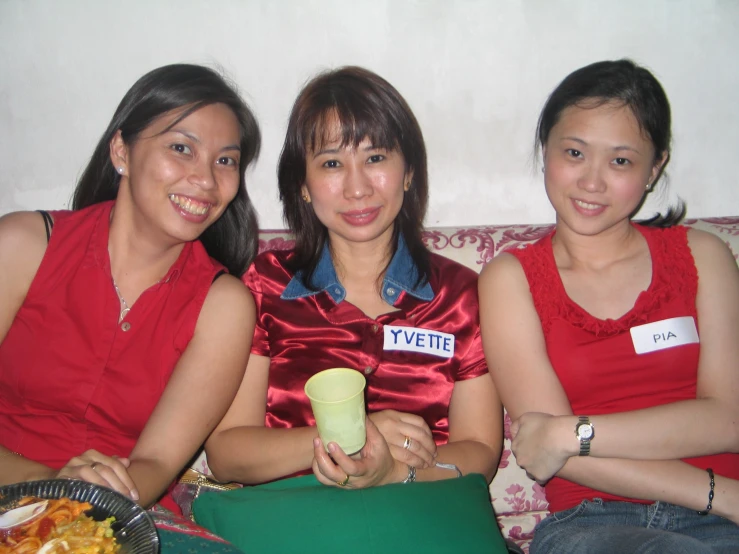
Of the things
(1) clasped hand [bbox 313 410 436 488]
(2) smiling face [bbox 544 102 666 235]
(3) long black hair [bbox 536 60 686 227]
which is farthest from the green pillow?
(3) long black hair [bbox 536 60 686 227]

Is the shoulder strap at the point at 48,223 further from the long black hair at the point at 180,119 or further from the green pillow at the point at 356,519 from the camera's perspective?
the green pillow at the point at 356,519

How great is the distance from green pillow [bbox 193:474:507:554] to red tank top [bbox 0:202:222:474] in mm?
401

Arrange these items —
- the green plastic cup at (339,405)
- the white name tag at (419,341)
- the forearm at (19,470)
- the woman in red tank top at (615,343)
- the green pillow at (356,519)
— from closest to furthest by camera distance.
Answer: the green plastic cup at (339,405), the green pillow at (356,519), the forearm at (19,470), the woman in red tank top at (615,343), the white name tag at (419,341)

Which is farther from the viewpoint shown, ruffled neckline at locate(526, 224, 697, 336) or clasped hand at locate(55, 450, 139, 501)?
ruffled neckline at locate(526, 224, 697, 336)

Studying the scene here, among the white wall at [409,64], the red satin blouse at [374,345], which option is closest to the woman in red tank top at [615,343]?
the red satin blouse at [374,345]

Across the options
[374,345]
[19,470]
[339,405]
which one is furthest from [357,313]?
[19,470]

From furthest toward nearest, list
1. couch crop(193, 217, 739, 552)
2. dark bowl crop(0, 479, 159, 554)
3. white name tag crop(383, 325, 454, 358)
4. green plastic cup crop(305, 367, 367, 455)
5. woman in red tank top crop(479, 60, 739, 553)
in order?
couch crop(193, 217, 739, 552) → white name tag crop(383, 325, 454, 358) → woman in red tank top crop(479, 60, 739, 553) → green plastic cup crop(305, 367, 367, 455) → dark bowl crop(0, 479, 159, 554)

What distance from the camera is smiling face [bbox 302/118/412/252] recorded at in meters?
1.80

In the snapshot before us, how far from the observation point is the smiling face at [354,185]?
1.80 metres

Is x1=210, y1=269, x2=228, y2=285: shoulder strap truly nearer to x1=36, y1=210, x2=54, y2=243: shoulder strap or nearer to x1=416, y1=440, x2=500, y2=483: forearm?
x1=36, y1=210, x2=54, y2=243: shoulder strap

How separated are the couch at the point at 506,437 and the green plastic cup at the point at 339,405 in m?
0.91

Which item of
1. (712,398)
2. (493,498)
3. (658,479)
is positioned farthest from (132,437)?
(712,398)

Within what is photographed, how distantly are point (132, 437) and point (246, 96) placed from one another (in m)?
1.27

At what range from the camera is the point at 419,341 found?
1.86 metres
